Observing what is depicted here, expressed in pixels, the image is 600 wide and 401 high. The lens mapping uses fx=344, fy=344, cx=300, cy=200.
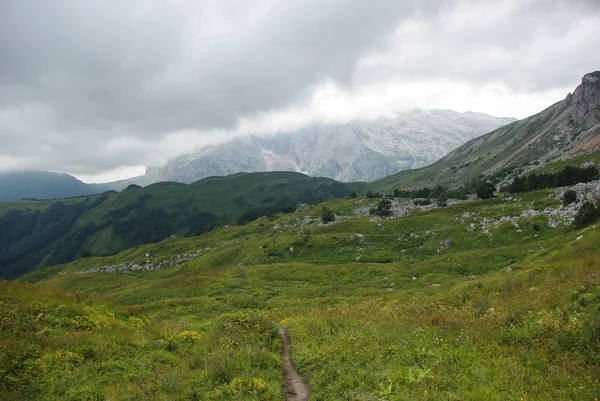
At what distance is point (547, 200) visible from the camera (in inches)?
2359

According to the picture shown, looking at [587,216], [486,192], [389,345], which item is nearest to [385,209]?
[486,192]

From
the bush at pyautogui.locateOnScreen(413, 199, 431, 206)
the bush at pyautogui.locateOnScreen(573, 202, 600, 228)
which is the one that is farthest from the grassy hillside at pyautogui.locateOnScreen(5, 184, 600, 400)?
the bush at pyautogui.locateOnScreen(413, 199, 431, 206)

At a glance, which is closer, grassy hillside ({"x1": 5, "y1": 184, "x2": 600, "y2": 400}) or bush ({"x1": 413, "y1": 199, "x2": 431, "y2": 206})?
grassy hillside ({"x1": 5, "y1": 184, "x2": 600, "y2": 400})

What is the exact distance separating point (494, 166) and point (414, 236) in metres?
151

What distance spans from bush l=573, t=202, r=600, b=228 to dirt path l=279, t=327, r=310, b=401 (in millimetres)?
42043

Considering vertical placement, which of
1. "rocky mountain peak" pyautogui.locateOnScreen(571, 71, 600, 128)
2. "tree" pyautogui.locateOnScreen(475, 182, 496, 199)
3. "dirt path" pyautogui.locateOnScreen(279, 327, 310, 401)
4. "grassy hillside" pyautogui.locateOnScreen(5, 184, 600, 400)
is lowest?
"dirt path" pyautogui.locateOnScreen(279, 327, 310, 401)

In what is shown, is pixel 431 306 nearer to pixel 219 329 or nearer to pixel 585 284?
pixel 585 284

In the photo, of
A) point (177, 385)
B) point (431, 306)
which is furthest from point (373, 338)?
point (177, 385)

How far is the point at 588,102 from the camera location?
153 m

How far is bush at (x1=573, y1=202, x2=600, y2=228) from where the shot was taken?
4088 centimetres

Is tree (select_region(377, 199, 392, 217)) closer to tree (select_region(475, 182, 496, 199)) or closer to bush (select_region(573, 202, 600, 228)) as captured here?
tree (select_region(475, 182, 496, 199))

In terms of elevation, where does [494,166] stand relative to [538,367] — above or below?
above

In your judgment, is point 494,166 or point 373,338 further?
point 494,166

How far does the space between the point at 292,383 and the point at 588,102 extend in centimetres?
19575
